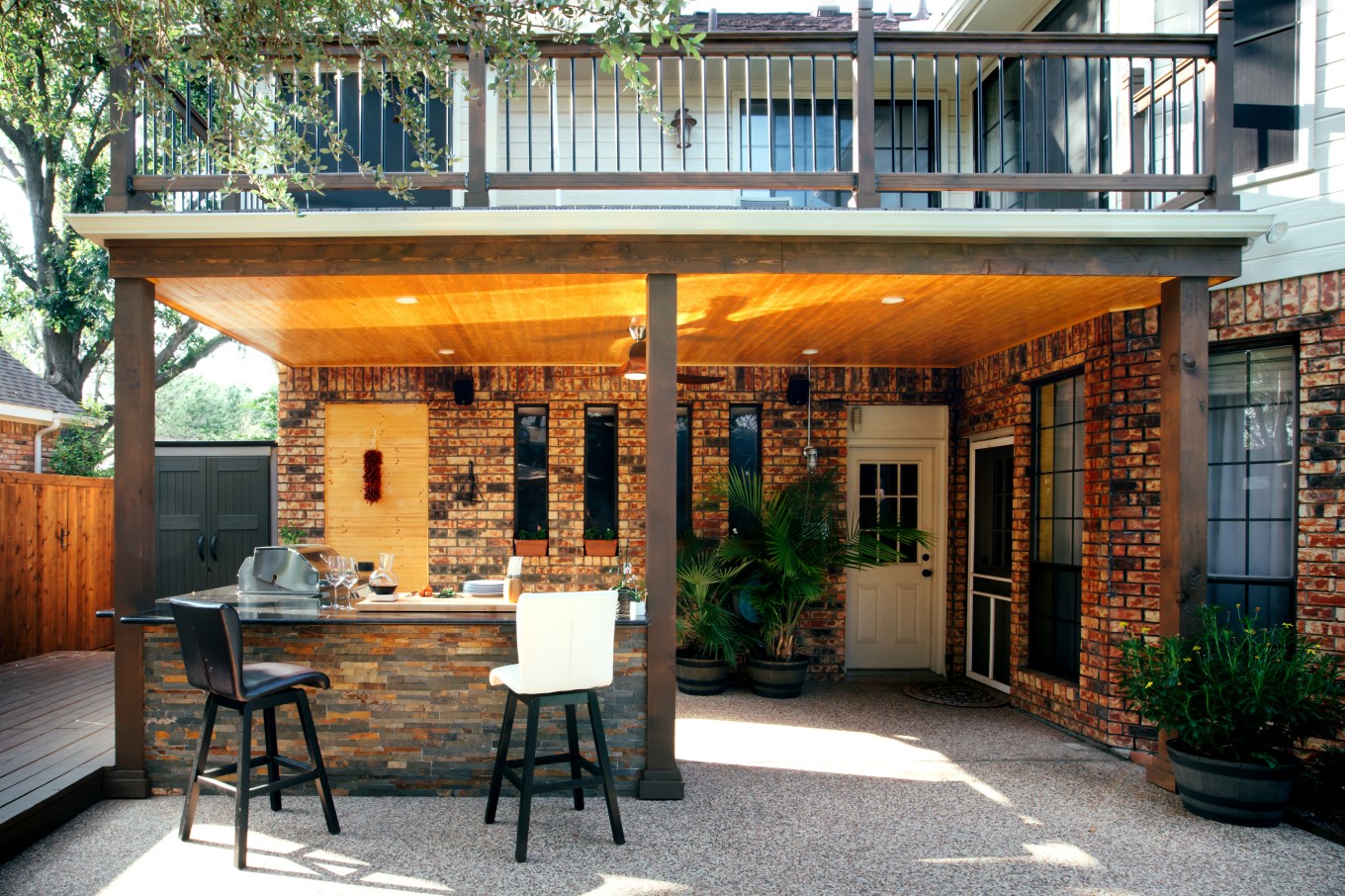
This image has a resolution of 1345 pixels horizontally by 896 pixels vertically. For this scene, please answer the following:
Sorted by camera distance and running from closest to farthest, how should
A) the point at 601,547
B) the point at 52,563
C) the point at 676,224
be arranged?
the point at 676,224 < the point at 601,547 < the point at 52,563

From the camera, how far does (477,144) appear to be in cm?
468

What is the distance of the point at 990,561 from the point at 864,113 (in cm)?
401

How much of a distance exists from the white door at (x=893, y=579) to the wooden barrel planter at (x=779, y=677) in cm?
98

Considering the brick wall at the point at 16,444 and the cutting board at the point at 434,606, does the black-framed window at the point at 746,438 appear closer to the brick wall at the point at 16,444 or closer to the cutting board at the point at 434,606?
the cutting board at the point at 434,606

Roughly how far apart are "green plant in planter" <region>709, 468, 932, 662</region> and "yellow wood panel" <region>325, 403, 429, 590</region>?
2543 millimetres

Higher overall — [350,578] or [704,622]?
[350,578]

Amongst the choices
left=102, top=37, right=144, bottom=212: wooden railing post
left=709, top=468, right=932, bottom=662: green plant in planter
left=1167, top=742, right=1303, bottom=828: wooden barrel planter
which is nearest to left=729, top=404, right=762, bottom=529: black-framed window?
left=709, top=468, right=932, bottom=662: green plant in planter

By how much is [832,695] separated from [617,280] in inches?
153

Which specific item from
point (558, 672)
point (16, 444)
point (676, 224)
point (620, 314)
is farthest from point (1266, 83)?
point (16, 444)

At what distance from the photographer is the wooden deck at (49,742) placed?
402 centimetres

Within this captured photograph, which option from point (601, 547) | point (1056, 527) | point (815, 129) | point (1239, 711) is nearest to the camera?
point (1239, 711)

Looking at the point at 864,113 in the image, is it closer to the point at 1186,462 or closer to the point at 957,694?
the point at 1186,462

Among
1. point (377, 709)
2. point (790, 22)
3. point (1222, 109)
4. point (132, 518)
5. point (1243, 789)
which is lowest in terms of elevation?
point (1243, 789)

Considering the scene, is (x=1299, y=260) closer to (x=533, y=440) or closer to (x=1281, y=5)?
(x=1281, y=5)
